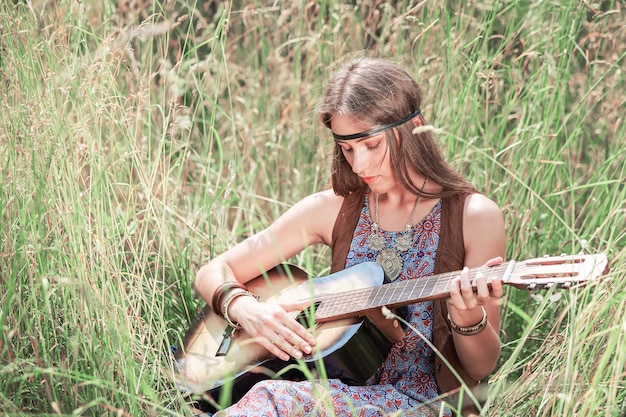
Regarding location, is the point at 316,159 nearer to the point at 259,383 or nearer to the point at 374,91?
the point at 374,91

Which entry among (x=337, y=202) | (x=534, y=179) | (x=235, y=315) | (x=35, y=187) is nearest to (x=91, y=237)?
(x=35, y=187)

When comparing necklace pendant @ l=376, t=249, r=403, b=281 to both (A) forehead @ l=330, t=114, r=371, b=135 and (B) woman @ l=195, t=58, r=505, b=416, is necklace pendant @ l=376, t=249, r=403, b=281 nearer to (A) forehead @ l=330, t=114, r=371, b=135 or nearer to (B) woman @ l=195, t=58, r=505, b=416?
(B) woman @ l=195, t=58, r=505, b=416

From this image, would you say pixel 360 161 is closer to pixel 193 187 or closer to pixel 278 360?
pixel 278 360

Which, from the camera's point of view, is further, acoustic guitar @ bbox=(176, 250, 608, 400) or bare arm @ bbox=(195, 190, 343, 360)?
bare arm @ bbox=(195, 190, 343, 360)

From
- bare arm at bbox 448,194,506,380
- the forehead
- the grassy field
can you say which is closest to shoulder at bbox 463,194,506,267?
bare arm at bbox 448,194,506,380

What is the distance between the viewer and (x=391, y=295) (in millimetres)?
2270

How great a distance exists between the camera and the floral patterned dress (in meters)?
2.23

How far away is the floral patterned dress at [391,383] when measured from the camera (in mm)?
2229

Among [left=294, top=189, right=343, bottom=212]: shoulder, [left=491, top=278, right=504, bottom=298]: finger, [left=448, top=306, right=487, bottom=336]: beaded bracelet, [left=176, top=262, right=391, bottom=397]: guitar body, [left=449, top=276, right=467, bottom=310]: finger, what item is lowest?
[left=176, top=262, right=391, bottom=397]: guitar body

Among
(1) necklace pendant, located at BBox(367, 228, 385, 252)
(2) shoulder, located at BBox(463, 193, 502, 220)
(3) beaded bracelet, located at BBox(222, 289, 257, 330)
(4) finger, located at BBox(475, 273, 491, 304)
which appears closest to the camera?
(4) finger, located at BBox(475, 273, 491, 304)

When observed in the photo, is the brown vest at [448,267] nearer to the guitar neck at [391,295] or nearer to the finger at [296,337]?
the guitar neck at [391,295]

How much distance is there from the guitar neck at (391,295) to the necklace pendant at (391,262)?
12 cm

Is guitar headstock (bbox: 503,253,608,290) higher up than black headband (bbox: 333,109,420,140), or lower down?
lower down

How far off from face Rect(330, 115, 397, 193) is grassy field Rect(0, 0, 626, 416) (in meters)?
0.30
